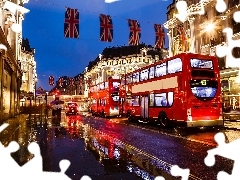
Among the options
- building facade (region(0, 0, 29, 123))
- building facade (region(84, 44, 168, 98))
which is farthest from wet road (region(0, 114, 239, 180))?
building facade (region(84, 44, 168, 98))

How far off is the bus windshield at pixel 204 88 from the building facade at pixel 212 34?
941cm

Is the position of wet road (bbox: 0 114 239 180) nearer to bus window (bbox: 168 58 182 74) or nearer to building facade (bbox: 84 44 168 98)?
bus window (bbox: 168 58 182 74)

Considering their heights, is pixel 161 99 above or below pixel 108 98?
below

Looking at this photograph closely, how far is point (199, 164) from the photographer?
7395 mm

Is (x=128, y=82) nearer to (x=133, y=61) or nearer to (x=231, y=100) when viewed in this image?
(x=231, y=100)

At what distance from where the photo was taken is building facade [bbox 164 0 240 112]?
29241 millimetres

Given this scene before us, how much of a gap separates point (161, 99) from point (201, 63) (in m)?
3.95

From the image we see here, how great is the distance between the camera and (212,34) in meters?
34.2

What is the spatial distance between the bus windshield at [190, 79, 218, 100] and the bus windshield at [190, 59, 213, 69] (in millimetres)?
853

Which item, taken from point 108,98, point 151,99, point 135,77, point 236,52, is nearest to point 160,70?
point 151,99

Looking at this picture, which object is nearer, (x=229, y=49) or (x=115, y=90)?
(x=115, y=90)
